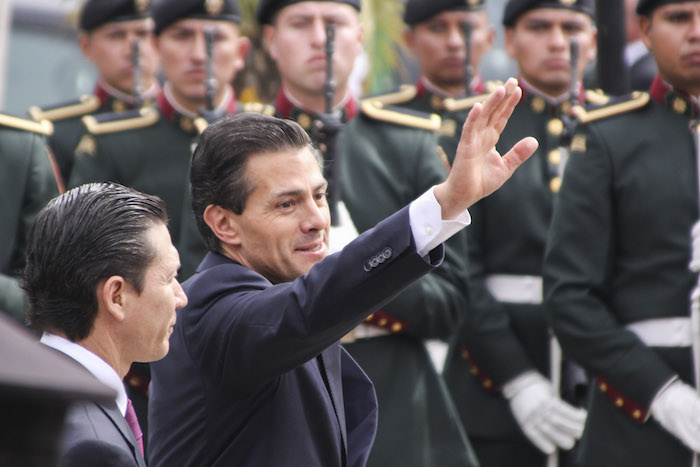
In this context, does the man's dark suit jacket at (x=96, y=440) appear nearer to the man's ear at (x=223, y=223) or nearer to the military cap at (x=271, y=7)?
the man's ear at (x=223, y=223)

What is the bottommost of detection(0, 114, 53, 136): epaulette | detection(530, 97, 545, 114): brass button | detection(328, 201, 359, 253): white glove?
detection(530, 97, 545, 114): brass button

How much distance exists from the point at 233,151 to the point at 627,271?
1.91 metres

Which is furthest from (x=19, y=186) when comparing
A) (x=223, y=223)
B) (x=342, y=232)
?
(x=223, y=223)

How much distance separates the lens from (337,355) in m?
2.51

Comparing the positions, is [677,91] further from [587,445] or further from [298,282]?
[298,282]

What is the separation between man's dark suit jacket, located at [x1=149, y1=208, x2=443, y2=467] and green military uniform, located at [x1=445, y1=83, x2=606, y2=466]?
1996 millimetres

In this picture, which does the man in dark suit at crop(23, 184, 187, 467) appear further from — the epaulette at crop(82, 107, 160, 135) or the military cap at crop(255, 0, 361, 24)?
the epaulette at crop(82, 107, 160, 135)

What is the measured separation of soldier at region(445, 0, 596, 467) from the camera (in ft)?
14.5

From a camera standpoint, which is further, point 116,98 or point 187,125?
point 116,98

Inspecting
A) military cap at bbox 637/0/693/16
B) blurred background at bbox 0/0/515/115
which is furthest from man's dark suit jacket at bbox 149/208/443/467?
blurred background at bbox 0/0/515/115

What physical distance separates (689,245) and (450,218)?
2.04 meters

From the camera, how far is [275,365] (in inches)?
83.5

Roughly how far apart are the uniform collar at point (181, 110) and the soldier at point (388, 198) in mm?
344

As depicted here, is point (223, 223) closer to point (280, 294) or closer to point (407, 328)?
point (280, 294)
